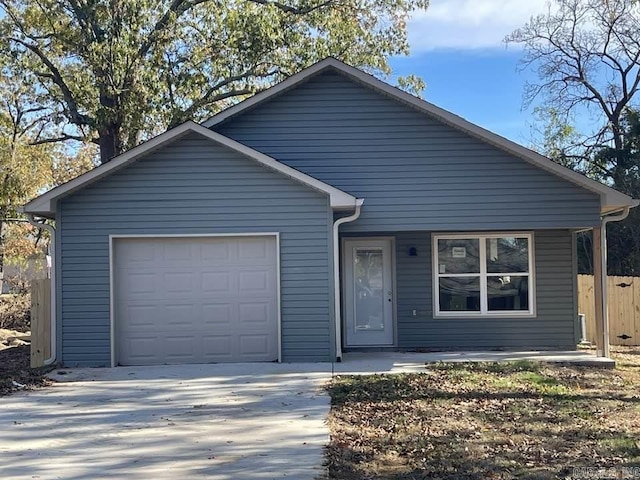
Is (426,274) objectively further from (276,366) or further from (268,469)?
(268,469)

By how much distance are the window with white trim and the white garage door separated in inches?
147

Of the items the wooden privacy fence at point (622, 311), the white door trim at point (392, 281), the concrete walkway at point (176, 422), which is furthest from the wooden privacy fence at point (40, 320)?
the wooden privacy fence at point (622, 311)

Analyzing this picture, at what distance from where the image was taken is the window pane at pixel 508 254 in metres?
13.3

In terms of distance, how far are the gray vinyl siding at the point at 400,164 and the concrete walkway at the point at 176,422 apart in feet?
8.39

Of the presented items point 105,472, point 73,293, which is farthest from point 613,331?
point 105,472

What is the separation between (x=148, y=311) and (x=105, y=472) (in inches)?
227

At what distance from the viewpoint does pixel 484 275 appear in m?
13.2

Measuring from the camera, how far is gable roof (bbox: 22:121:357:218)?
10969mm

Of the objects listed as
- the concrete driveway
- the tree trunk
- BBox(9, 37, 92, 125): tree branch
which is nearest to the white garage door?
the concrete driveway

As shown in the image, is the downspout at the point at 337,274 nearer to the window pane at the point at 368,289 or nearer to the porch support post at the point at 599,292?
the window pane at the point at 368,289

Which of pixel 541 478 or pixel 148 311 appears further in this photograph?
pixel 148 311

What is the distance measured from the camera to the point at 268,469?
5762 millimetres

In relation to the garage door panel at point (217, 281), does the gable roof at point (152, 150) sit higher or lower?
higher

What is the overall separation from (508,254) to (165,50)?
12.3 m
